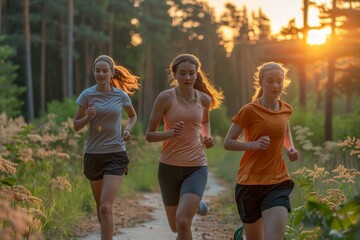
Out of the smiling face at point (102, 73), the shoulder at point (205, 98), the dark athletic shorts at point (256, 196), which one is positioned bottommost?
the dark athletic shorts at point (256, 196)

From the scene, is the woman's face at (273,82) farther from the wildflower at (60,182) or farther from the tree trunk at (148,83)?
the tree trunk at (148,83)

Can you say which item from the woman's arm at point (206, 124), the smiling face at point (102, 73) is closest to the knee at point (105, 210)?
the woman's arm at point (206, 124)

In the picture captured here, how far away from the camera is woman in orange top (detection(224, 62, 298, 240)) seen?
5668mm

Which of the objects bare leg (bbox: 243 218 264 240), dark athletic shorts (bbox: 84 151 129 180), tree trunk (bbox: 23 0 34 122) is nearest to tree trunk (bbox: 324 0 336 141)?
dark athletic shorts (bbox: 84 151 129 180)

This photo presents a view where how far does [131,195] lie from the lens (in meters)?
14.8

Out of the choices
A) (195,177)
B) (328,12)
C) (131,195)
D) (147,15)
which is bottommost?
(131,195)

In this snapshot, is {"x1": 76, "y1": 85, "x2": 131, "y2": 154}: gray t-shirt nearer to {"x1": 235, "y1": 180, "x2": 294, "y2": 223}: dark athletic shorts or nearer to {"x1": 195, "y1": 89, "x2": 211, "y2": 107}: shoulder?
{"x1": 195, "y1": 89, "x2": 211, "y2": 107}: shoulder

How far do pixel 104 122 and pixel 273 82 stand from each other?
7.21 ft

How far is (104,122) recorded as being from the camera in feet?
24.2

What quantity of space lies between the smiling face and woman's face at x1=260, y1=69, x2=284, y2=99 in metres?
2.20

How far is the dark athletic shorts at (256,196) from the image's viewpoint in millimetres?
5688

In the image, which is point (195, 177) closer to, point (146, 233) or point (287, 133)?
point (287, 133)

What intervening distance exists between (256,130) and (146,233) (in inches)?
163

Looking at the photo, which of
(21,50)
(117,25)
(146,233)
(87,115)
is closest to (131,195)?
(146,233)
